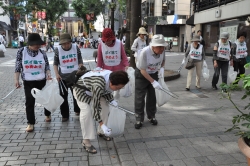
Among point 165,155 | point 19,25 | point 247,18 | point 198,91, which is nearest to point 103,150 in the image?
point 165,155

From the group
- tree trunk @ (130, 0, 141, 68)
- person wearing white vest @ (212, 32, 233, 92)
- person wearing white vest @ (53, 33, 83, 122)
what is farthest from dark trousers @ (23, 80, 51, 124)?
tree trunk @ (130, 0, 141, 68)

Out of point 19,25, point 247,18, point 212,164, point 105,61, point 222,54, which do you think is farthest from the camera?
point 19,25

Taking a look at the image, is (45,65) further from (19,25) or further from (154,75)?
(19,25)

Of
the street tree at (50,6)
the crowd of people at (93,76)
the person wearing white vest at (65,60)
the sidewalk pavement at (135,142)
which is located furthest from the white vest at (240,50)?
the street tree at (50,6)

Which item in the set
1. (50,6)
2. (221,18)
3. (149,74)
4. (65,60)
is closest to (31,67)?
(65,60)

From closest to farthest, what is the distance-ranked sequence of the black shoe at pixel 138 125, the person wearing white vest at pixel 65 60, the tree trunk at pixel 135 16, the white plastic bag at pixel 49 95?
1. the white plastic bag at pixel 49 95
2. the black shoe at pixel 138 125
3. the person wearing white vest at pixel 65 60
4. the tree trunk at pixel 135 16

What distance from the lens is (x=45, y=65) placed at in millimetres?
4414

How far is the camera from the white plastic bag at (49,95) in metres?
4.15

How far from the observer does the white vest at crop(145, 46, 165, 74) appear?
4.08 m

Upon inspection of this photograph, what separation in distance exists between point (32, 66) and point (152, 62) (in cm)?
203

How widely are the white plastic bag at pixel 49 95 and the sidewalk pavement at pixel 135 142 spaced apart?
19.0 inches

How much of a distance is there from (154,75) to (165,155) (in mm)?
1507

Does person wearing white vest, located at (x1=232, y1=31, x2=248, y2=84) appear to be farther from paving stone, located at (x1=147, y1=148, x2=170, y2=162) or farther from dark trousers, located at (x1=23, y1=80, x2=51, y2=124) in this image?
dark trousers, located at (x1=23, y1=80, x2=51, y2=124)

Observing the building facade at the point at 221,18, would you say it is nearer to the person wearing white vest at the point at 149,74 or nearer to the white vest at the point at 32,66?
the person wearing white vest at the point at 149,74
